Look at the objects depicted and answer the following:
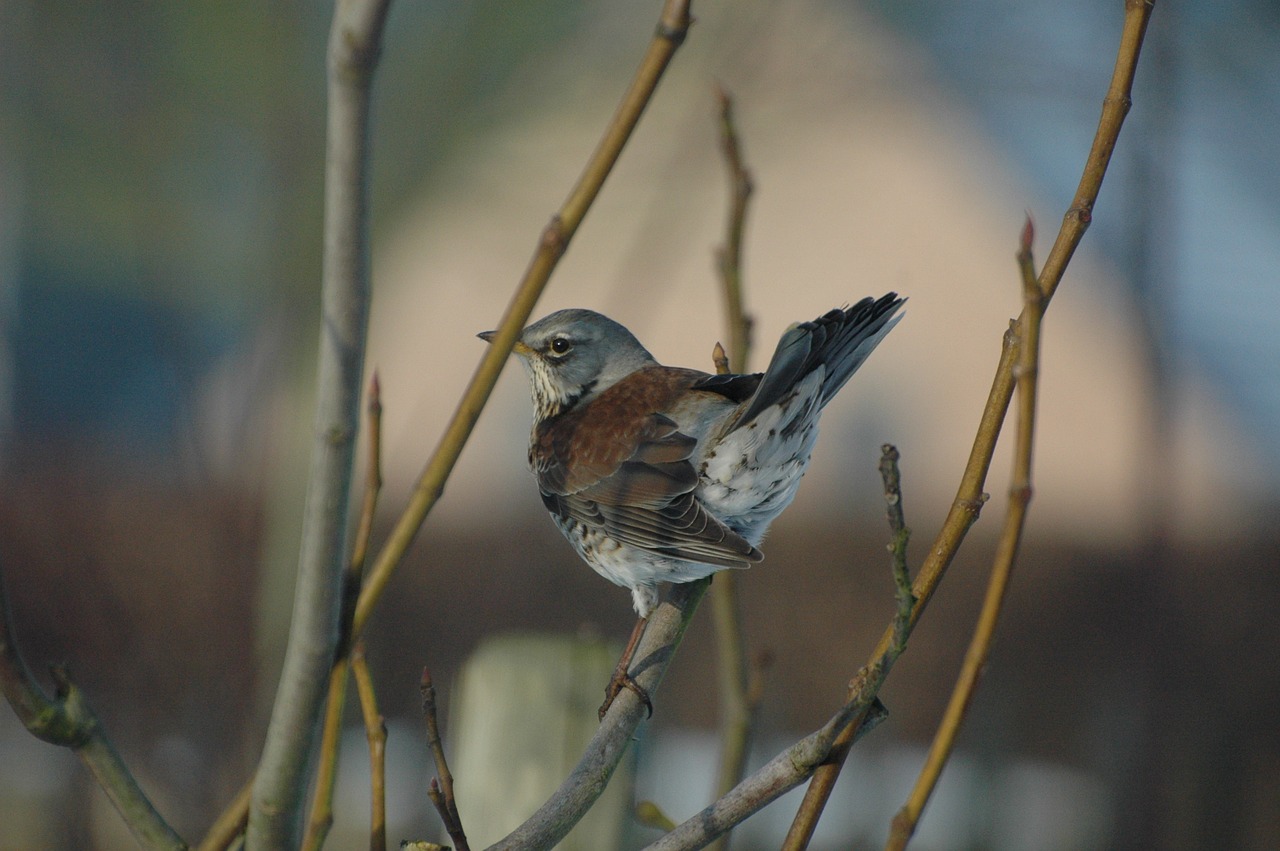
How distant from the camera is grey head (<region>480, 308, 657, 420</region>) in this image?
2.06 metres

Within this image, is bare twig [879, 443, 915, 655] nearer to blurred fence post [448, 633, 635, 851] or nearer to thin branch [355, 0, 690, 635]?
thin branch [355, 0, 690, 635]

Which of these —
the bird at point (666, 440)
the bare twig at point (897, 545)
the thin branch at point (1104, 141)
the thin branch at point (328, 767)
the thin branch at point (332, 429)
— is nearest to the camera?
the thin branch at point (332, 429)

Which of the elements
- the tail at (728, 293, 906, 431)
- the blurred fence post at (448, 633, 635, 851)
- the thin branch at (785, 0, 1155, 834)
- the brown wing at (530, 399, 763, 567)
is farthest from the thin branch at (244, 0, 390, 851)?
the blurred fence post at (448, 633, 635, 851)

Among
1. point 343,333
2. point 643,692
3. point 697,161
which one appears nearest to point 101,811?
point 697,161

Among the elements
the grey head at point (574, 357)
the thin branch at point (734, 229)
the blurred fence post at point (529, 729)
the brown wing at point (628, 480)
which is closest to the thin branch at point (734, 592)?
the thin branch at point (734, 229)

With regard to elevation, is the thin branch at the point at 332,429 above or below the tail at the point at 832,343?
below

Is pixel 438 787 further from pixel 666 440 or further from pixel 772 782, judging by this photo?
pixel 666 440

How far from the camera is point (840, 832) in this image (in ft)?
17.1

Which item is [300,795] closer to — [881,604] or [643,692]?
[643,692]

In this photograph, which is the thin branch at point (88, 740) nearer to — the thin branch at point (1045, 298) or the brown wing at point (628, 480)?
the thin branch at point (1045, 298)

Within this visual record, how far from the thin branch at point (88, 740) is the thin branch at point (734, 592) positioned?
0.81m

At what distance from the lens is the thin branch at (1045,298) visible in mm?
841

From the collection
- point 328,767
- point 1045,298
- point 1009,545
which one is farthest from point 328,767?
point 1045,298

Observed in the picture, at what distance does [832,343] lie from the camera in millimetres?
1348
